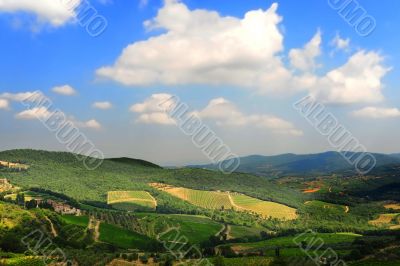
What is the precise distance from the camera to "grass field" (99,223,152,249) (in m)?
168

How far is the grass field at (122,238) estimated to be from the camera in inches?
6629

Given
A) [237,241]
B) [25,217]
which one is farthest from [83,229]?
[237,241]

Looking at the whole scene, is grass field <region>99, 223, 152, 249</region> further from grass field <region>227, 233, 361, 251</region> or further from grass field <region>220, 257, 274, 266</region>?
grass field <region>220, 257, 274, 266</region>

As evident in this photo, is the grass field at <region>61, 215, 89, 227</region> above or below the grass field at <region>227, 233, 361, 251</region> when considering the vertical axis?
above

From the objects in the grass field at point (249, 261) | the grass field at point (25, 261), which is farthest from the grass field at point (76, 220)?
the grass field at point (249, 261)

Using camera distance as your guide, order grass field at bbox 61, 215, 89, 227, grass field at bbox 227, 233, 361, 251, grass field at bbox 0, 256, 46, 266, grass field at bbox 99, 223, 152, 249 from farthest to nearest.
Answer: grass field at bbox 61, 215, 89, 227 → grass field at bbox 99, 223, 152, 249 → grass field at bbox 227, 233, 361, 251 → grass field at bbox 0, 256, 46, 266

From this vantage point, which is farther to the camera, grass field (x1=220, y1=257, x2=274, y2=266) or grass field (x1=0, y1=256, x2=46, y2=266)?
grass field (x1=220, y1=257, x2=274, y2=266)

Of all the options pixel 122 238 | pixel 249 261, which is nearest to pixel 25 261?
pixel 249 261

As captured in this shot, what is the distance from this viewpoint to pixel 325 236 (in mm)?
189125

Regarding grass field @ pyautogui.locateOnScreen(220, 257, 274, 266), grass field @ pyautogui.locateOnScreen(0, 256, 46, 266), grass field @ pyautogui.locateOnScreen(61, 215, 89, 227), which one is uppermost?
grass field @ pyautogui.locateOnScreen(61, 215, 89, 227)

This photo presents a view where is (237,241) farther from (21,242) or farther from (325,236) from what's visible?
(21,242)

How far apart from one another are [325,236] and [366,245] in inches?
2044

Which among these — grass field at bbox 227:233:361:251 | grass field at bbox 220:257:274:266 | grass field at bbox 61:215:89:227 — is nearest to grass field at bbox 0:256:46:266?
grass field at bbox 220:257:274:266

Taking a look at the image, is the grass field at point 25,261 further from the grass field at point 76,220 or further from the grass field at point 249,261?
the grass field at point 76,220
